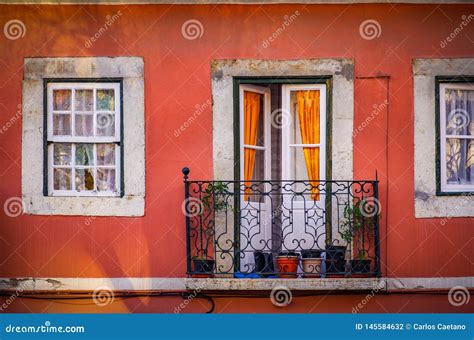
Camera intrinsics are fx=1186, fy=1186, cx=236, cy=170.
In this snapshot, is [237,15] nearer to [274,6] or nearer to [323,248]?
[274,6]

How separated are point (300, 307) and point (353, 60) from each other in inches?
112

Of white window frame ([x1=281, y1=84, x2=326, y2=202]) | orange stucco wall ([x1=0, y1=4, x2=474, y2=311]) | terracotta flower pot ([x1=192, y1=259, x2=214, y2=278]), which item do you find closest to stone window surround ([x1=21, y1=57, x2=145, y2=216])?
orange stucco wall ([x1=0, y1=4, x2=474, y2=311])

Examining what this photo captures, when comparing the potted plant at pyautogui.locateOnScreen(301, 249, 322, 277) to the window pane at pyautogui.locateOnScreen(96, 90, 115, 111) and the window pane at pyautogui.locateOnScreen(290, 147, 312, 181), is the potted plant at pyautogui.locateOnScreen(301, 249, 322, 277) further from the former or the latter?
the window pane at pyautogui.locateOnScreen(96, 90, 115, 111)

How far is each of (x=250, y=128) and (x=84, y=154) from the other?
1.93 meters

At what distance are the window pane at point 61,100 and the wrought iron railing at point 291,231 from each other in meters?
1.65

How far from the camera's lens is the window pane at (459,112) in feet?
44.7

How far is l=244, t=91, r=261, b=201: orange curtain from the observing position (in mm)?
13672

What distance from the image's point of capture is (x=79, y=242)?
13367 mm

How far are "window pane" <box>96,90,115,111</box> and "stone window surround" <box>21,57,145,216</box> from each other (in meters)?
0.17

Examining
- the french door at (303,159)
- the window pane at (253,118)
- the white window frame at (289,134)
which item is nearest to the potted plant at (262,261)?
the french door at (303,159)

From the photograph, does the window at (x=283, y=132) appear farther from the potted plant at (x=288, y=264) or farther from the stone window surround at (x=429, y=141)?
the stone window surround at (x=429, y=141)

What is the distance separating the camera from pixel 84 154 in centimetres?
1357

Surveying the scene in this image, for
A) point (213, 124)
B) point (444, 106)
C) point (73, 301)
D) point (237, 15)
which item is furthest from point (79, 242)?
point (444, 106)

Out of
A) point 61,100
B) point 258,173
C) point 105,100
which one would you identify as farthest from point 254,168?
point 61,100
